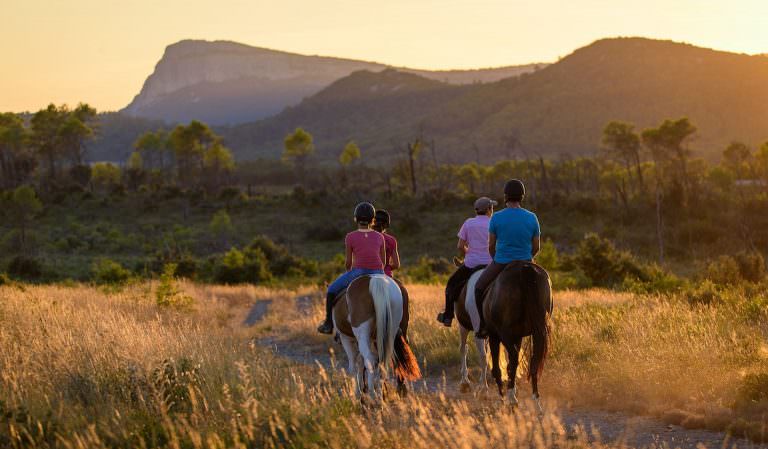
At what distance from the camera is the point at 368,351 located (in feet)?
29.2

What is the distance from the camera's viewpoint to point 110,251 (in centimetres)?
5328

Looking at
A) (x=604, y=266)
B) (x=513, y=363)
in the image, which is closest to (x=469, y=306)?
(x=513, y=363)

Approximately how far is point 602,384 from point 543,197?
179ft

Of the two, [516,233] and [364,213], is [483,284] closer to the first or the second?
[516,233]

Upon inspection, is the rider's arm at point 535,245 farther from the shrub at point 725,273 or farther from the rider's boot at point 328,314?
the shrub at point 725,273

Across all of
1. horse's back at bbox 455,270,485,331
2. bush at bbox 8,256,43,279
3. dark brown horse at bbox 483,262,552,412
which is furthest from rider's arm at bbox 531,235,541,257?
bush at bbox 8,256,43,279

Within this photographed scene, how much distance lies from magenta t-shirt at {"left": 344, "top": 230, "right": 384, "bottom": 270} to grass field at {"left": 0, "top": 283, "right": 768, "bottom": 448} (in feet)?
4.78

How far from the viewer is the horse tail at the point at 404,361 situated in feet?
30.1

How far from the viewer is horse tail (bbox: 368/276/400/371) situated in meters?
8.90

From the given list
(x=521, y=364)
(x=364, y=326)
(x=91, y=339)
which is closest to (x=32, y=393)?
(x=91, y=339)

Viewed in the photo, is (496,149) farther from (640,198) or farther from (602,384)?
(602,384)

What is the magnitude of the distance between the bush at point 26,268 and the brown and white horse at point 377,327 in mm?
34338

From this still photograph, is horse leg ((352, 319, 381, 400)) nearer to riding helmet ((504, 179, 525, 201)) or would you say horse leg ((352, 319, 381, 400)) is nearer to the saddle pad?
the saddle pad

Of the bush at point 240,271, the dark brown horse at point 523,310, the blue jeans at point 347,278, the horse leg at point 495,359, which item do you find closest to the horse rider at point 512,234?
the dark brown horse at point 523,310
